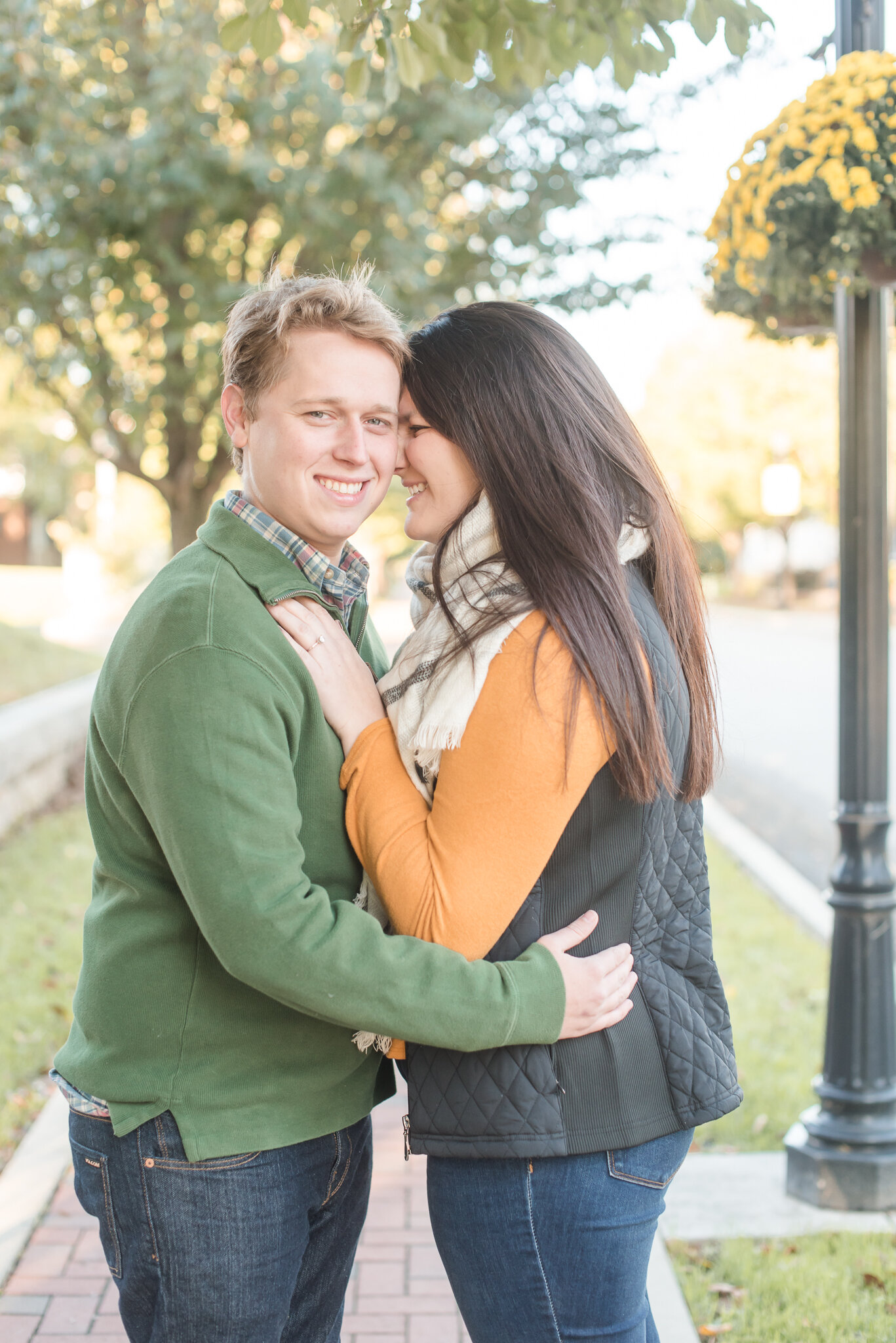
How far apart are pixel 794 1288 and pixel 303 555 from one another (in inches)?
102

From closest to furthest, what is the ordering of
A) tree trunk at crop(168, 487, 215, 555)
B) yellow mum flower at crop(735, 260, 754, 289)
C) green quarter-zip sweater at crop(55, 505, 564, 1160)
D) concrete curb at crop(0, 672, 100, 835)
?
green quarter-zip sweater at crop(55, 505, 564, 1160) < yellow mum flower at crop(735, 260, 754, 289) < concrete curb at crop(0, 672, 100, 835) < tree trunk at crop(168, 487, 215, 555)

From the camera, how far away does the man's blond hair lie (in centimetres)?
190

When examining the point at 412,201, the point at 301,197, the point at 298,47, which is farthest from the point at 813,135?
the point at 298,47

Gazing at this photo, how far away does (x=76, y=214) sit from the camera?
7.60m

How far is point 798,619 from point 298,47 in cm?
3310

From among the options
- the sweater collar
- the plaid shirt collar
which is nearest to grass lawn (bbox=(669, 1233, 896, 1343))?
the plaid shirt collar

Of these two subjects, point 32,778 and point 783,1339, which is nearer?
point 783,1339

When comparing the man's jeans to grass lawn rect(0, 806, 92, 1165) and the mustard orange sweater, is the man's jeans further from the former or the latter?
grass lawn rect(0, 806, 92, 1165)

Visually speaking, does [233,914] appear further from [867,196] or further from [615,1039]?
[867,196]

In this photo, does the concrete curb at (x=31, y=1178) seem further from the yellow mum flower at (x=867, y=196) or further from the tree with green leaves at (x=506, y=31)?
the yellow mum flower at (x=867, y=196)

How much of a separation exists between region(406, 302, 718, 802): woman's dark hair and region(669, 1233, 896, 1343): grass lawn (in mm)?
1928

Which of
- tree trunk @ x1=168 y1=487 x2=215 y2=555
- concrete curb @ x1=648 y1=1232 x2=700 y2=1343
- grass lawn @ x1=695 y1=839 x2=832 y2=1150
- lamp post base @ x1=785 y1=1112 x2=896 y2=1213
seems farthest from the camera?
tree trunk @ x1=168 y1=487 x2=215 y2=555

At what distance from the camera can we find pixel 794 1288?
3248mm

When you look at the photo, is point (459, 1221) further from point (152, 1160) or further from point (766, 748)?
point (766, 748)
